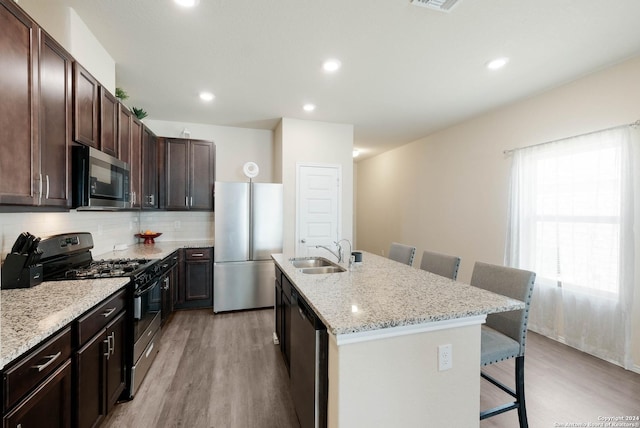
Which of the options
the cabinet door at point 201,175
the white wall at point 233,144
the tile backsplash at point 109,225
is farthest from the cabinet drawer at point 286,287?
the white wall at point 233,144

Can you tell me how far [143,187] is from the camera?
3379mm

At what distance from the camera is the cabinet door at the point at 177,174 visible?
4.01m

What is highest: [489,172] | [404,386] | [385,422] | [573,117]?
[573,117]

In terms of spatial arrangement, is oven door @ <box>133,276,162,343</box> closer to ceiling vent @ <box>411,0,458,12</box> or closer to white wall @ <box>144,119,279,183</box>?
white wall @ <box>144,119,279,183</box>

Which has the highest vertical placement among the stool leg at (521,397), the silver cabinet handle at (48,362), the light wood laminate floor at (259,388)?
the silver cabinet handle at (48,362)

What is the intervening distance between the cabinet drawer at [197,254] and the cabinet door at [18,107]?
2492 millimetres

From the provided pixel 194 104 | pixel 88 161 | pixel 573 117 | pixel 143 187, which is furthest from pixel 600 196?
pixel 143 187

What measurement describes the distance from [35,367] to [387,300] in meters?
1.55

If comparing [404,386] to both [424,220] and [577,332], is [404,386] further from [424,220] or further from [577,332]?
[424,220]

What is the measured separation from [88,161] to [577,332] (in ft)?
14.9

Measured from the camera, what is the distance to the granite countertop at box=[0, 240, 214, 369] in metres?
1.04

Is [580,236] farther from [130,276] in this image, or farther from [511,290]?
[130,276]

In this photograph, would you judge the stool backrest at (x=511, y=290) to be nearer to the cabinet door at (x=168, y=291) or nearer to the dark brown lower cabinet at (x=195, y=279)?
the cabinet door at (x=168, y=291)

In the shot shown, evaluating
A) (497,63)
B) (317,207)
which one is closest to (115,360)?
(317,207)
